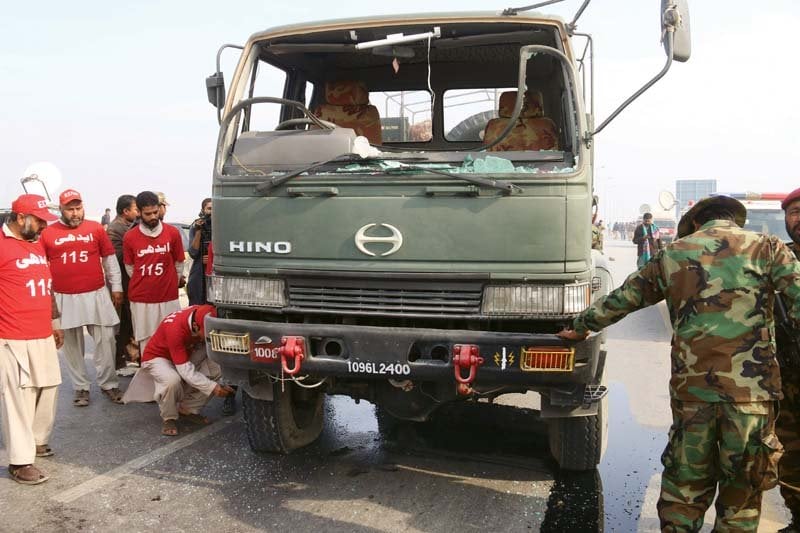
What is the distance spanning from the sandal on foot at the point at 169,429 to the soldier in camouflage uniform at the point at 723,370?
132 inches

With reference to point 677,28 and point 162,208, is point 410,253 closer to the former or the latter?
point 677,28

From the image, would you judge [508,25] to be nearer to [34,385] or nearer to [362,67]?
→ [362,67]

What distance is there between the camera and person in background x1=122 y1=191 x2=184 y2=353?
20.2ft

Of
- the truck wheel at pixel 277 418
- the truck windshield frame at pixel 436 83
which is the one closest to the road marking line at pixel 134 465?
the truck wheel at pixel 277 418

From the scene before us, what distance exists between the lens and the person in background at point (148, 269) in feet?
20.2

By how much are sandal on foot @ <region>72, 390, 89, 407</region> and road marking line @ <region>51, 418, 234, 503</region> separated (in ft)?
4.08

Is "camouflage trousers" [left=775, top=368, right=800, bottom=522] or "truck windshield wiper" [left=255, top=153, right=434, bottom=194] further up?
"truck windshield wiper" [left=255, top=153, right=434, bottom=194]

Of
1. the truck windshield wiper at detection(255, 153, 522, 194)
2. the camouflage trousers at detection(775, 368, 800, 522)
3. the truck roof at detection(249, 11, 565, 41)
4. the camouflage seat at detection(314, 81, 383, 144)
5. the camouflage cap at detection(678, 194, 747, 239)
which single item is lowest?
the camouflage trousers at detection(775, 368, 800, 522)

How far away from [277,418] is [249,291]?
34.9 inches

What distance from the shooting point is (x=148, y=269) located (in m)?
6.18

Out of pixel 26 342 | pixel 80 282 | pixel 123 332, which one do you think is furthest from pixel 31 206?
pixel 123 332

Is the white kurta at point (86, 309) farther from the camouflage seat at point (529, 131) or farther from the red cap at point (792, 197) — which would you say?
the red cap at point (792, 197)

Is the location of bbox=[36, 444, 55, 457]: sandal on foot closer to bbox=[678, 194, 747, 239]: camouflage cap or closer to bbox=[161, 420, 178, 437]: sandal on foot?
bbox=[161, 420, 178, 437]: sandal on foot

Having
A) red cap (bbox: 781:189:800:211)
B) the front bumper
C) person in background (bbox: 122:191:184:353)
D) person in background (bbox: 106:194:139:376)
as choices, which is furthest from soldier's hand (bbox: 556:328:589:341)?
person in background (bbox: 106:194:139:376)
